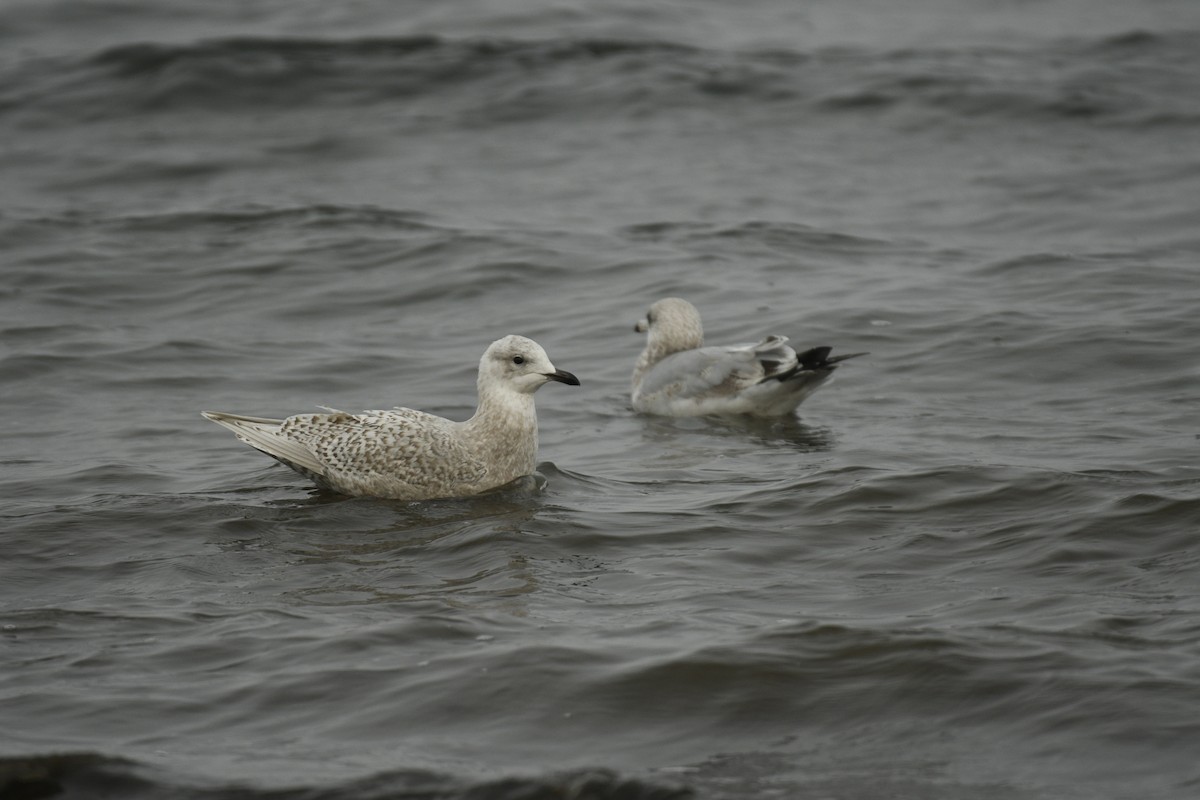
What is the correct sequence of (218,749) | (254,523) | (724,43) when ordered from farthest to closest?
1. (724,43)
2. (254,523)
3. (218,749)

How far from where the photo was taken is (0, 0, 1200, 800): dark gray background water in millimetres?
5477

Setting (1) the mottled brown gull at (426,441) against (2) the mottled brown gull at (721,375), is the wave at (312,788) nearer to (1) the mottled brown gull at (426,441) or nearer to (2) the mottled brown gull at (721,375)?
(1) the mottled brown gull at (426,441)

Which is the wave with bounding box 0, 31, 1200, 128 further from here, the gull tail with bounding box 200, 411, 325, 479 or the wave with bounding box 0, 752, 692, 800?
the wave with bounding box 0, 752, 692, 800

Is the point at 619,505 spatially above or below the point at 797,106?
below

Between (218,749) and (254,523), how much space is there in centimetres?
262

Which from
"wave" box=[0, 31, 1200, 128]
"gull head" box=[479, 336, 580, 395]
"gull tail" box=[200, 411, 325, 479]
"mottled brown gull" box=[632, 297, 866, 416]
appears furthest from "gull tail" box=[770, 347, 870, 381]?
"wave" box=[0, 31, 1200, 128]

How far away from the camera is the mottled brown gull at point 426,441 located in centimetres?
830

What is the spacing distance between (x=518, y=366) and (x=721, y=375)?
7.33 ft

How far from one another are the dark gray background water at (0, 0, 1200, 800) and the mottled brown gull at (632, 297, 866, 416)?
0.65ft

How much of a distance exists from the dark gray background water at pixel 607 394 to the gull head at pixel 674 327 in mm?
617

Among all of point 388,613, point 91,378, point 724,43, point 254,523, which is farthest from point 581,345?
point 724,43

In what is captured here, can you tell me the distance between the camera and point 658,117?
60.3 ft

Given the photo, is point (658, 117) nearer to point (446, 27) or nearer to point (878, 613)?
point (446, 27)

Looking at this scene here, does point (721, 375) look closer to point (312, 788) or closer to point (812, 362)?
point (812, 362)
